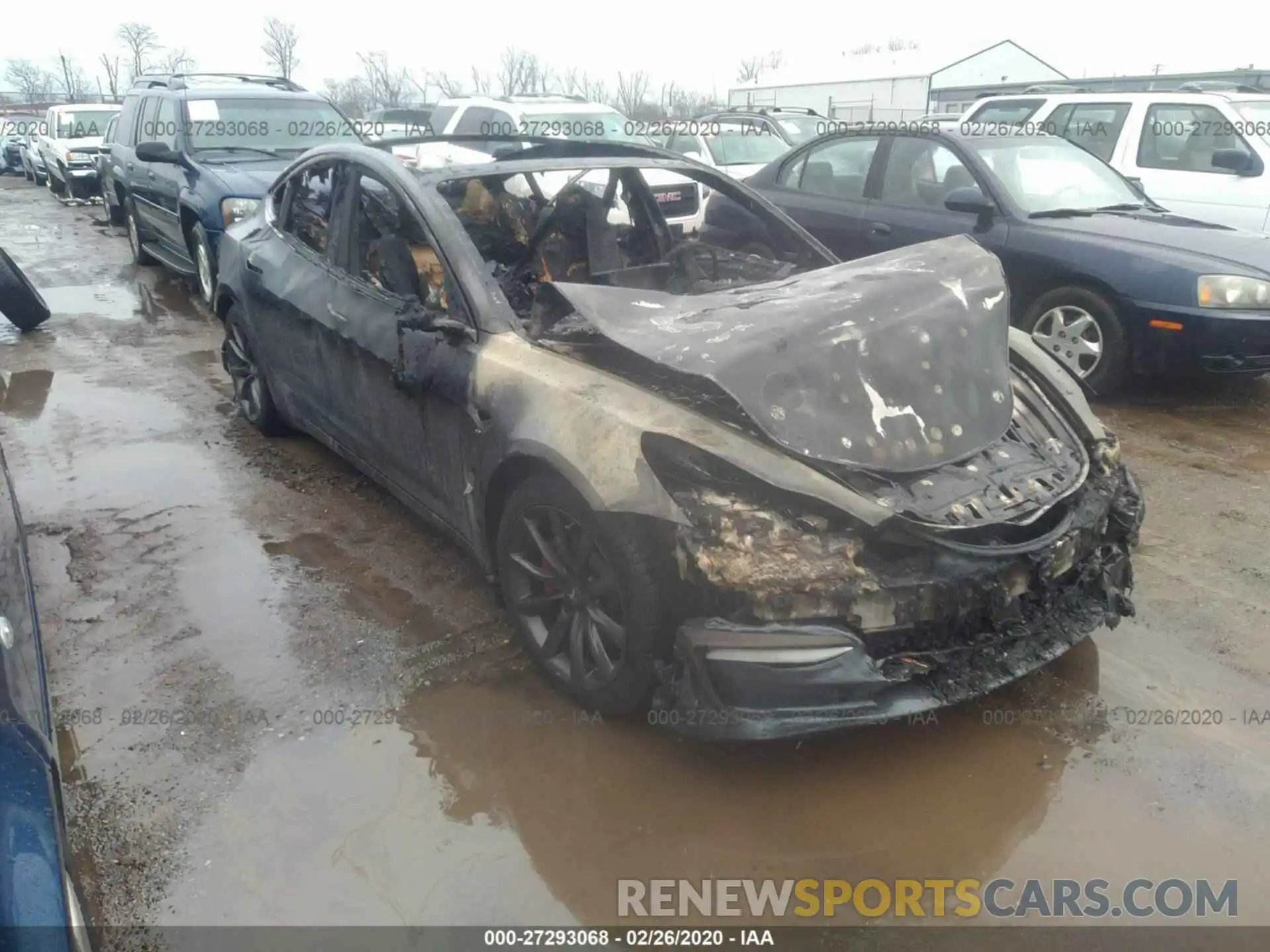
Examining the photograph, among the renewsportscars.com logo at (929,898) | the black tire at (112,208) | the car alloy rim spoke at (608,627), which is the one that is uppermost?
the black tire at (112,208)

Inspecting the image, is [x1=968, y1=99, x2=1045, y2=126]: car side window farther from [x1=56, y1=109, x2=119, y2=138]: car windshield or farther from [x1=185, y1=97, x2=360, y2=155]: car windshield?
[x1=56, y1=109, x2=119, y2=138]: car windshield

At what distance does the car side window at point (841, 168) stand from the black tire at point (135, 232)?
6.92 m

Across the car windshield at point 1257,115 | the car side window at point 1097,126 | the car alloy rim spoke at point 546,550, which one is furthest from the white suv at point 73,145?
the car alloy rim spoke at point 546,550

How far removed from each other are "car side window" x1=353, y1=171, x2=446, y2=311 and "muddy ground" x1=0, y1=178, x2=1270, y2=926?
1148 mm

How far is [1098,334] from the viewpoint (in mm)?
5773

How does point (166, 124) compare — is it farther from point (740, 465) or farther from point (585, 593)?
point (740, 465)

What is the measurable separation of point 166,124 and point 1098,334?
8.00 meters

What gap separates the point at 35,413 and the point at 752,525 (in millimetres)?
5270

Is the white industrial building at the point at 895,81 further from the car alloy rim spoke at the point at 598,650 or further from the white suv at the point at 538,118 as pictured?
the car alloy rim spoke at the point at 598,650

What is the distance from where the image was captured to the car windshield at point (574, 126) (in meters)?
11.4

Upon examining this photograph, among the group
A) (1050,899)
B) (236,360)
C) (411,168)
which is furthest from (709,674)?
(236,360)

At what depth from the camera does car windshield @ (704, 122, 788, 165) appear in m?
13.3

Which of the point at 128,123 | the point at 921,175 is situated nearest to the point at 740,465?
the point at 921,175

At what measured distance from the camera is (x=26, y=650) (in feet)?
7.19
